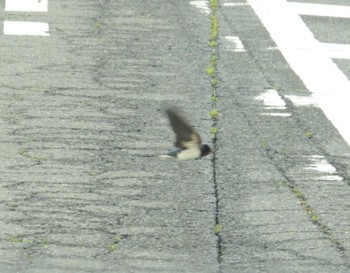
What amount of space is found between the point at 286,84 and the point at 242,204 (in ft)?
12.2

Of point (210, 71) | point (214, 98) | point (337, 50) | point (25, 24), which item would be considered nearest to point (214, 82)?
point (210, 71)

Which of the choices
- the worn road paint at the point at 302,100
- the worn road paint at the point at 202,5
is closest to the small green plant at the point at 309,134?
the worn road paint at the point at 302,100

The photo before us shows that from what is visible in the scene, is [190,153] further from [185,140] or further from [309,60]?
[309,60]

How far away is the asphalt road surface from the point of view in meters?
8.91

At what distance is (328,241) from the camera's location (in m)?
9.16

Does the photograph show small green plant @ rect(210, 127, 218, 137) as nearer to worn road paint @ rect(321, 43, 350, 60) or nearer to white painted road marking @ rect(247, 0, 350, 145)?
white painted road marking @ rect(247, 0, 350, 145)

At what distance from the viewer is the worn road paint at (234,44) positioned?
14570mm

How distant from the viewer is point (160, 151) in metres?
11.0

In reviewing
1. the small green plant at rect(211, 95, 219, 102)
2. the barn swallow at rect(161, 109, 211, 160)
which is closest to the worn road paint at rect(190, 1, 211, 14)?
the small green plant at rect(211, 95, 219, 102)

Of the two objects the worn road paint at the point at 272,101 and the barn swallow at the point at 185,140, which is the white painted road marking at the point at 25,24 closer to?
the worn road paint at the point at 272,101

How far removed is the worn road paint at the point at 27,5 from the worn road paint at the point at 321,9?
2.89 meters

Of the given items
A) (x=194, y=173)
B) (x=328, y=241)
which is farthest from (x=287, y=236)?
(x=194, y=173)

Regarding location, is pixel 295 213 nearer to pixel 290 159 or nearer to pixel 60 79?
pixel 290 159

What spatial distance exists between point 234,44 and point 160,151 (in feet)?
13.3
